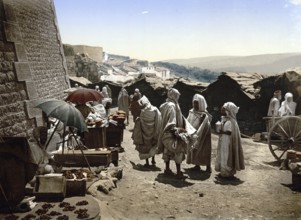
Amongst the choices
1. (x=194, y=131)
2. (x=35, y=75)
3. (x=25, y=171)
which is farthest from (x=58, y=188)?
(x=35, y=75)

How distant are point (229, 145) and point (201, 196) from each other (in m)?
1.72

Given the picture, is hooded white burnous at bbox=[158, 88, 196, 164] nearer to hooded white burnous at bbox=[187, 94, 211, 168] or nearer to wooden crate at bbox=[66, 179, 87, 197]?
hooded white burnous at bbox=[187, 94, 211, 168]

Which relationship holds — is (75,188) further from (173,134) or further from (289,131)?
(289,131)

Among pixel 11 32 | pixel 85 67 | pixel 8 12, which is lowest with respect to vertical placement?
pixel 85 67

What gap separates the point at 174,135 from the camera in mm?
8117

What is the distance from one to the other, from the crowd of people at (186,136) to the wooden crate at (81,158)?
1.50m

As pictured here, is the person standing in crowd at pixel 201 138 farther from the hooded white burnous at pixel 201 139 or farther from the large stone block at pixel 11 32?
the large stone block at pixel 11 32

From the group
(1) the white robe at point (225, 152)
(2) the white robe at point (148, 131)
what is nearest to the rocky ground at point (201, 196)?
(1) the white robe at point (225, 152)

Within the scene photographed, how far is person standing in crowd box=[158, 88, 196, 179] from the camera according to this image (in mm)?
8047

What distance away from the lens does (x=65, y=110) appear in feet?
19.8

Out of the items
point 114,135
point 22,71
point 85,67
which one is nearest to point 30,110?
point 22,71

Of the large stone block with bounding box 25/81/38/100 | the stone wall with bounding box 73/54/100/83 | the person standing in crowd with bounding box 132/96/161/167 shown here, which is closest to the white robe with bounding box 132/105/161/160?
the person standing in crowd with bounding box 132/96/161/167

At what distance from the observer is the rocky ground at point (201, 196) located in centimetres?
616

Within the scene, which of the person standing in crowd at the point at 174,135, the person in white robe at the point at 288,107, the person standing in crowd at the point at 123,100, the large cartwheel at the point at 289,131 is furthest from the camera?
the person standing in crowd at the point at 123,100
